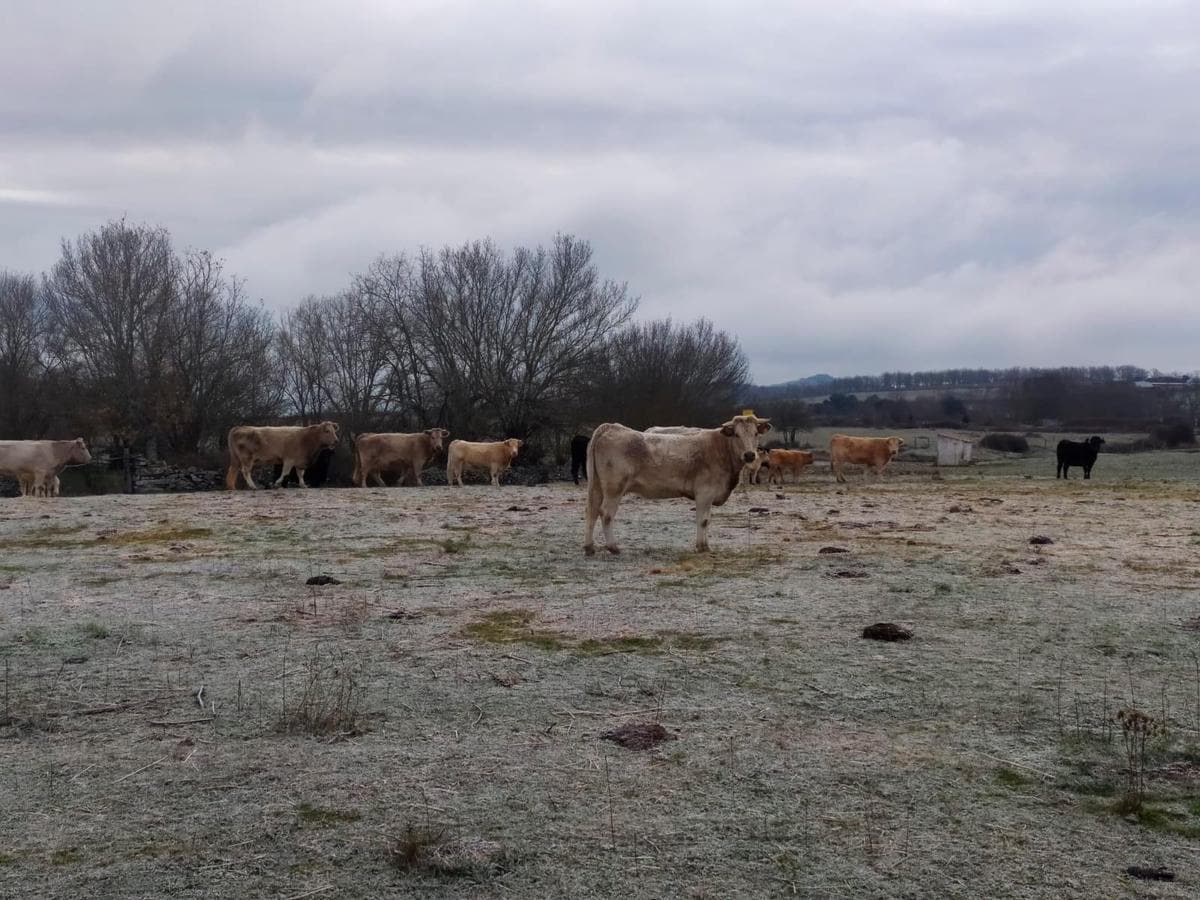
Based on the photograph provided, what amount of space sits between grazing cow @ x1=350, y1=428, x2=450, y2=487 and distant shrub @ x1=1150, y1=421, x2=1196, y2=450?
46.5 meters

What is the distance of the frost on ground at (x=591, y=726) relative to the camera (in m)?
4.15

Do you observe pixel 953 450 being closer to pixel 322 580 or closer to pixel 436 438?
pixel 436 438

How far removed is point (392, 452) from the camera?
31172 mm

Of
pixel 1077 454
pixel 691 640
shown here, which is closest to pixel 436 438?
pixel 1077 454

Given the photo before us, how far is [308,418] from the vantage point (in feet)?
175

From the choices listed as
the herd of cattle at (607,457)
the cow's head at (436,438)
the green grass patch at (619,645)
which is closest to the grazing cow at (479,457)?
the herd of cattle at (607,457)

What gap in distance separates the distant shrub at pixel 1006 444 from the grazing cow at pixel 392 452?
38.1 metres

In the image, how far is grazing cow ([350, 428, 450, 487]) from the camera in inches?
1222

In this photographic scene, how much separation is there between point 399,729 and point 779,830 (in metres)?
2.28

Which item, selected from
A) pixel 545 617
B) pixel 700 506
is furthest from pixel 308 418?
pixel 545 617

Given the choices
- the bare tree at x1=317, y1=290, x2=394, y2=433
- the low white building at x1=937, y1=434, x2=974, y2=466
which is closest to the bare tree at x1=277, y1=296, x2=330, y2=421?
the bare tree at x1=317, y1=290, x2=394, y2=433

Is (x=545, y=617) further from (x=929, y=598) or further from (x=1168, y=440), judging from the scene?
(x=1168, y=440)

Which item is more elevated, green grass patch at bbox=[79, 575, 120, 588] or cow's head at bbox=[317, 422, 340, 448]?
cow's head at bbox=[317, 422, 340, 448]

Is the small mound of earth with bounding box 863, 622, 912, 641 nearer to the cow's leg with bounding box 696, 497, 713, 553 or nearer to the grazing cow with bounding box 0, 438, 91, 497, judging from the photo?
the cow's leg with bounding box 696, 497, 713, 553
